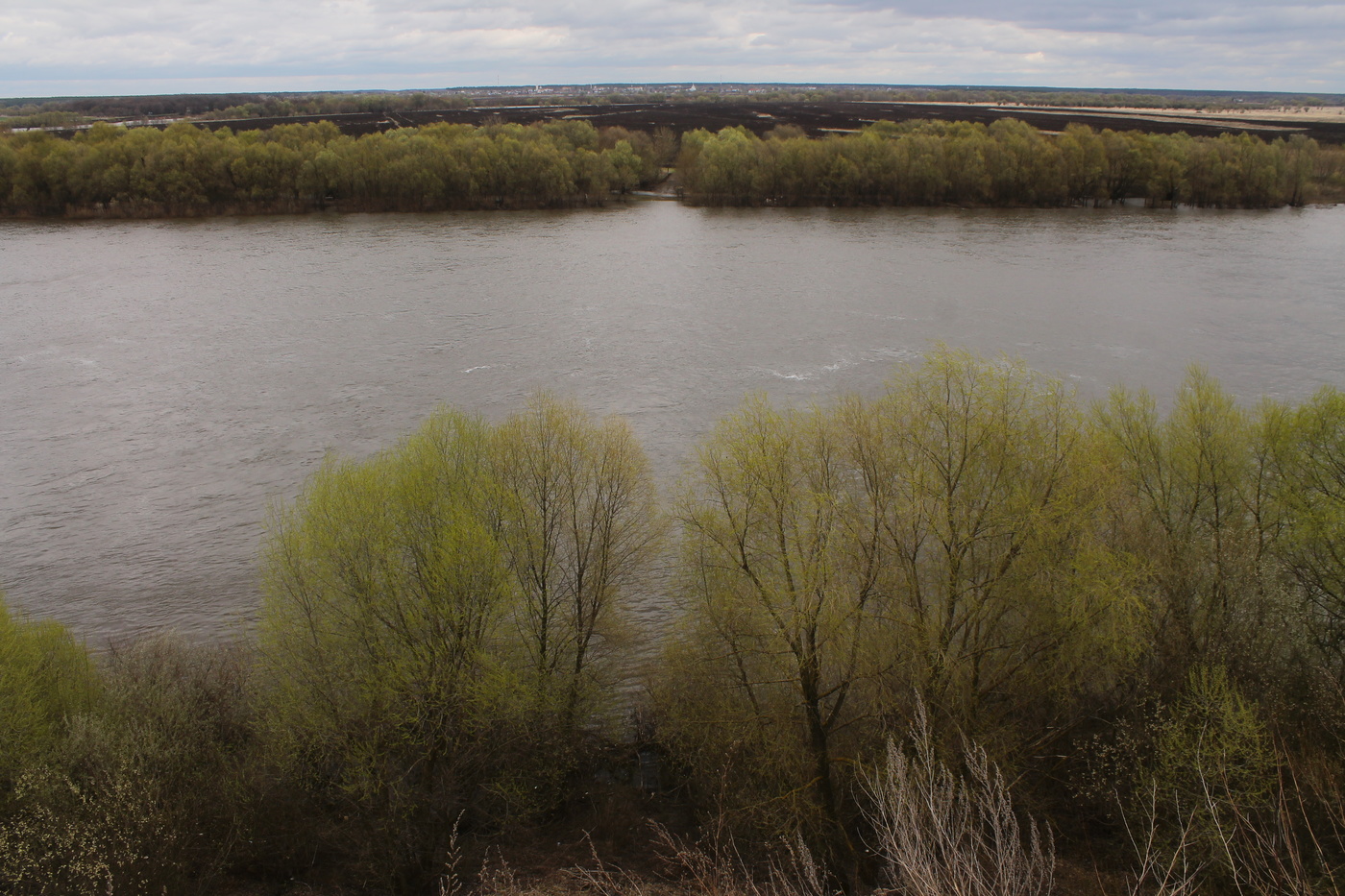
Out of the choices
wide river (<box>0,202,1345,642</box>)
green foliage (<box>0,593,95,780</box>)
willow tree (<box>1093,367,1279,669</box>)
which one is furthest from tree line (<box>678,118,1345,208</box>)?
green foliage (<box>0,593,95,780</box>)

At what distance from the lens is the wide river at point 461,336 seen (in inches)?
828

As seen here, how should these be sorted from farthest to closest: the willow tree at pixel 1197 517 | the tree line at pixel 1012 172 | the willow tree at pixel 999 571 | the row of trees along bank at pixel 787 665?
1. the tree line at pixel 1012 172
2. the willow tree at pixel 1197 517
3. the willow tree at pixel 999 571
4. the row of trees along bank at pixel 787 665

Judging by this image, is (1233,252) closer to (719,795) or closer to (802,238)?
(802,238)

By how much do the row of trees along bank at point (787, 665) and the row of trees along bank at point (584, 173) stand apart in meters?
51.3

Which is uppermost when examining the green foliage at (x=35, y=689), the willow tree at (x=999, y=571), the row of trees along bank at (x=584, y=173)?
the row of trees along bank at (x=584, y=173)

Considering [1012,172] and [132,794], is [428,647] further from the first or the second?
[1012,172]

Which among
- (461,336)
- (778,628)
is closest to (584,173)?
(461,336)

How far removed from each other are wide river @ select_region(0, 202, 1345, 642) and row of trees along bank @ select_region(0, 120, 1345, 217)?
24.1 feet

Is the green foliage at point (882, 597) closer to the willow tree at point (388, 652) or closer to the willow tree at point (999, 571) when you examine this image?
the willow tree at point (999, 571)

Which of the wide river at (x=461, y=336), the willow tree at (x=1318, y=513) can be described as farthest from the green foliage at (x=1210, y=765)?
the wide river at (x=461, y=336)

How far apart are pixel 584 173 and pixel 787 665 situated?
2263 inches

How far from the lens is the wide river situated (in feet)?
69.0

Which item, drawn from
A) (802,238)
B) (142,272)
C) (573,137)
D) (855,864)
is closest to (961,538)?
(855,864)

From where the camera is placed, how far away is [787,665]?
12.0m
